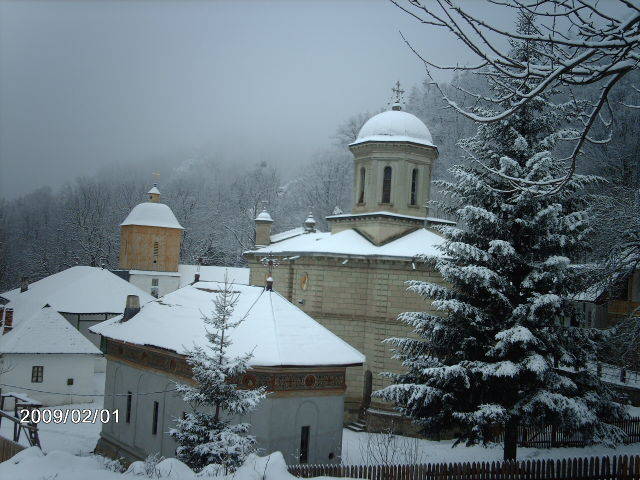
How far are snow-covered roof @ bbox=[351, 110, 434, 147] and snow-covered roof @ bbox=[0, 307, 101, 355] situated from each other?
51.1 feet

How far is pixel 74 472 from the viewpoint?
28.8ft

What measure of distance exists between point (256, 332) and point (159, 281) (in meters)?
29.0

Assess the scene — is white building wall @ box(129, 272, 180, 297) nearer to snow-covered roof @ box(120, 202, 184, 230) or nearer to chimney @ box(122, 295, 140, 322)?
snow-covered roof @ box(120, 202, 184, 230)

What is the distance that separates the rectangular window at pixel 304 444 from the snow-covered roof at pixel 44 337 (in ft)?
46.7

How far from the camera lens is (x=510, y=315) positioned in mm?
13438

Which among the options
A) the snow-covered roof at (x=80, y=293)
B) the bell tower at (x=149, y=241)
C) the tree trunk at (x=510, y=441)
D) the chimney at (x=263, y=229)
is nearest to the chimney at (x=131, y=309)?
the chimney at (x=263, y=229)

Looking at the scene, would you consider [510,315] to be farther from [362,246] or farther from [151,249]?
[151,249]

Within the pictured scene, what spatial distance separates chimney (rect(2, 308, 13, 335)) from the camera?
91.4 ft

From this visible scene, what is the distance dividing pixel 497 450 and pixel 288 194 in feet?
163

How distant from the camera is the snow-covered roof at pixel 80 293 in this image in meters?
34.5

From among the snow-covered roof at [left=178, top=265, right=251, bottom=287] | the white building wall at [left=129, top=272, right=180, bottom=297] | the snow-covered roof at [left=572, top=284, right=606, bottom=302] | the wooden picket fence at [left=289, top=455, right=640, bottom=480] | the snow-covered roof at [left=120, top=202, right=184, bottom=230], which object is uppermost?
the snow-covered roof at [left=120, top=202, right=184, bottom=230]

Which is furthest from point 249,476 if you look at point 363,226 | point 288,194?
point 288,194
